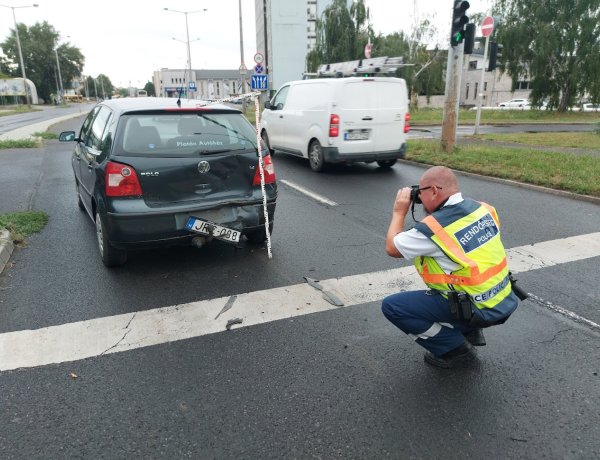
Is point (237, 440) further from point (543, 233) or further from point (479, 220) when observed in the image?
point (543, 233)

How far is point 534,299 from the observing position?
4094 millimetres

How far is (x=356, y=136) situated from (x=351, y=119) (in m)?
0.39

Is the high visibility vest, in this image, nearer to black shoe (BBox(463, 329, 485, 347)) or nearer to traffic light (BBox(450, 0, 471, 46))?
black shoe (BBox(463, 329, 485, 347))

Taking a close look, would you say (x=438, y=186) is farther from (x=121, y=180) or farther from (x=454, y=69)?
(x=454, y=69)

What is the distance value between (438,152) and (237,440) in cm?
1097

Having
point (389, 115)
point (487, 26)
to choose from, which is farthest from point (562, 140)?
point (389, 115)

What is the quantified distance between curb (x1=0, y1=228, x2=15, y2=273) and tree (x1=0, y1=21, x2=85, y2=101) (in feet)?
323

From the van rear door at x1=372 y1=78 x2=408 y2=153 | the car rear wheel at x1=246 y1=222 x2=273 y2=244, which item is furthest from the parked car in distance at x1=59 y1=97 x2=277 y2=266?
the van rear door at x1=372 y1=78 x2=408 y2=153

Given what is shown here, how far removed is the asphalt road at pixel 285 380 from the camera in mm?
2428

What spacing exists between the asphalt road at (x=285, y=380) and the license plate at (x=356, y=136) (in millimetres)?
5321

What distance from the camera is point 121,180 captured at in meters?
4.27

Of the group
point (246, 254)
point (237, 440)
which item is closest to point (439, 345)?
point (237, 440)

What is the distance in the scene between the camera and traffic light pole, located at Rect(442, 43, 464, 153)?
37.6 ft

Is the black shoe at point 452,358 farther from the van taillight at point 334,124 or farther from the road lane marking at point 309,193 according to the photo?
the van taillight at point 334,124
